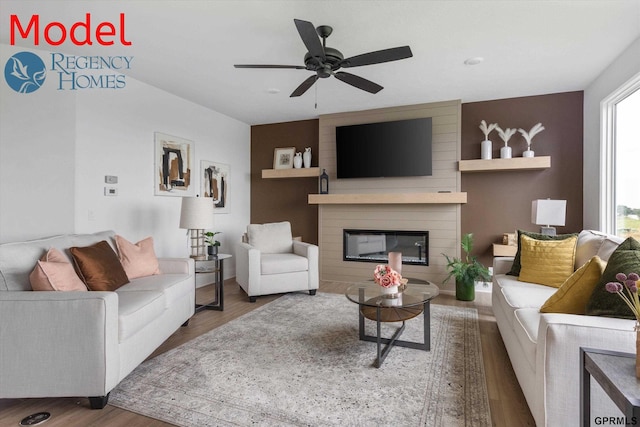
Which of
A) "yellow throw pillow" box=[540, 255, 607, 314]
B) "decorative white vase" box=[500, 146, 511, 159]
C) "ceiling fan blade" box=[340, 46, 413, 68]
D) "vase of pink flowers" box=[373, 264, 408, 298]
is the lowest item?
"vase of pink flowers" box=[373, 264, 408, 298]

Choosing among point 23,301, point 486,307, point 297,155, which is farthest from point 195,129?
point 486,307

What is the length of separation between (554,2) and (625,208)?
2.19 meters

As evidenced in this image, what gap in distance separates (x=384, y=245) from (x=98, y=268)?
3.61 meters

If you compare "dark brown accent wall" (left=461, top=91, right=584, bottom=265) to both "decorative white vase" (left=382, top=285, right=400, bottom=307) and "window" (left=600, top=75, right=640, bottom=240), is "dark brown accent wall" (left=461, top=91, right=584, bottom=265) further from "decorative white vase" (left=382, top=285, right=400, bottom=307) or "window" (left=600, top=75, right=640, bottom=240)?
"decorative white vase" (left=382, top=285, right=400, bottom=307)

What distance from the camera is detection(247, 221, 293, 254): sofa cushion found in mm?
4406

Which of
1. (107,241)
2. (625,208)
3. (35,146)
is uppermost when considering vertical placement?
(35,146)

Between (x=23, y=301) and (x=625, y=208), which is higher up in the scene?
(x=625, y=208)

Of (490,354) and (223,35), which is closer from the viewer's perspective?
(490,354)

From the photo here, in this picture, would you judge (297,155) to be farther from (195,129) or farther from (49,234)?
(49,234)

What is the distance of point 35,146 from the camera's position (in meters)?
2.90

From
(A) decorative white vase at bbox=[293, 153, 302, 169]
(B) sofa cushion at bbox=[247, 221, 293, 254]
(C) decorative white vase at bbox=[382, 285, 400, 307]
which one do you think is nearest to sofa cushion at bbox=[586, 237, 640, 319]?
(C) decorative white vase at bbox=[382, 285, 400, 307]

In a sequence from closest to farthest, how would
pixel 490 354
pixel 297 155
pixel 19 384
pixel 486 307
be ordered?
1. pixel 19 384
2. pixel 490 354
3. pixel 486 307
4. pixel 297 155

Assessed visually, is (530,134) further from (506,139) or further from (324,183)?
(324,183)

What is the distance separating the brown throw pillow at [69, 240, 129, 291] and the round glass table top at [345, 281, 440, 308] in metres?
1.81
